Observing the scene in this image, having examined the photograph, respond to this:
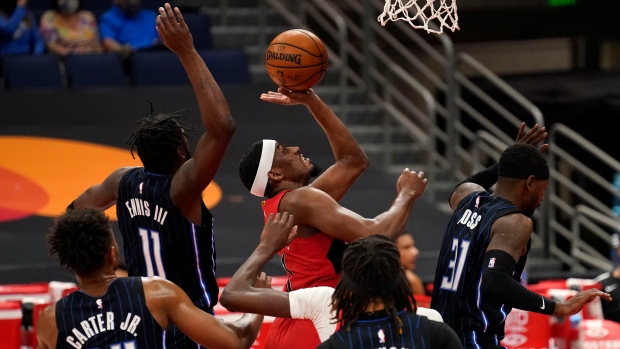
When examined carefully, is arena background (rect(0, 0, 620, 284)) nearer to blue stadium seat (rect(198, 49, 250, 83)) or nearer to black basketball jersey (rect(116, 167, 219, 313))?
blue stadium seat (rect(198, 49, 250, 83))

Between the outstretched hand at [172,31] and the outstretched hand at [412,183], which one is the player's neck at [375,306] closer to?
the outstretched hand at [412,183]

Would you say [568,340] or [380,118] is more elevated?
[380,118]

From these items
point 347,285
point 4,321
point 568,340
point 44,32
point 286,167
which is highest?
point 44,32

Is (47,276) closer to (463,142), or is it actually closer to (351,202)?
(351,202)

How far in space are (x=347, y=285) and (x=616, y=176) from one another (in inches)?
424

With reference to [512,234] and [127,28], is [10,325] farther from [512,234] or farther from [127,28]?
[127,28]

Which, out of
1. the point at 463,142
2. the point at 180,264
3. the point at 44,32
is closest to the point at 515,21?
the point at 463,142

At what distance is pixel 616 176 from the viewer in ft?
44.8

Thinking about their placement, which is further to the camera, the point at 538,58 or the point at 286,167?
the point at 538,58

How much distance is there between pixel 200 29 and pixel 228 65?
49 centimetres

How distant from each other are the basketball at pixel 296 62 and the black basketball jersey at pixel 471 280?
106cm

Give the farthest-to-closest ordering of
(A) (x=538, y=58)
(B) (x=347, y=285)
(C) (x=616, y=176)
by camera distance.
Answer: (A) (x=538, y=58) < (C) (x=616, y=176) < (B) (x=347, y=285)

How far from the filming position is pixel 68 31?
1071 cm

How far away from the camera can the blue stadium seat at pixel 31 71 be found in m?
10.5
